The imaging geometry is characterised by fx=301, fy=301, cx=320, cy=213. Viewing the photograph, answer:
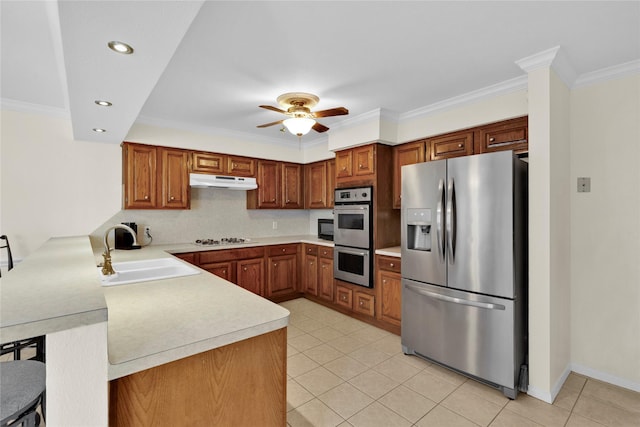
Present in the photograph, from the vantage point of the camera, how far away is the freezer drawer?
7.38 ft

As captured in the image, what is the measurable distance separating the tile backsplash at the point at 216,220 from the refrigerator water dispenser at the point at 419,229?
7.14ft

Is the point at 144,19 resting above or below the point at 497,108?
below

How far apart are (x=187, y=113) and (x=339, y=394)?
10.9 ft

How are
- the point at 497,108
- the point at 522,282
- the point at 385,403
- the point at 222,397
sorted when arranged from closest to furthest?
the point at 222,397 → the point at 385,403 → the point at 522,282 → the point at 497,108

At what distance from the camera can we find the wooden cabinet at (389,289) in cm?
332

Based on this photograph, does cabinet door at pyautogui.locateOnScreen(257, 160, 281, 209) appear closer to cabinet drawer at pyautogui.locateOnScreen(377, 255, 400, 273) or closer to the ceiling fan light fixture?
the ceiling fan light fixture

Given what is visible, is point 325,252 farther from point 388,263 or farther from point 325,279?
point 388,263

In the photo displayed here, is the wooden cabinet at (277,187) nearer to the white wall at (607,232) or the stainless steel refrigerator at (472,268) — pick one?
the stainless steel refrigerator at (472,268)

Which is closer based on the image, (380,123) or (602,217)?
(602,217)

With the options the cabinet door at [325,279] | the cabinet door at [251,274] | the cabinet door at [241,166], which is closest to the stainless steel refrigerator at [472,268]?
the cabinet door at [325,279]

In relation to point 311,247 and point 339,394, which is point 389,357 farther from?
point 311,247

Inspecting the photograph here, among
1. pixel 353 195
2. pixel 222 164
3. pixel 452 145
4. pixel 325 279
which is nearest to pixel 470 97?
pixel 452 145

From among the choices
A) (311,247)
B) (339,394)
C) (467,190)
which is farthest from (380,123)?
(339,394)

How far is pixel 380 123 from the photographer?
3502 millimetres
